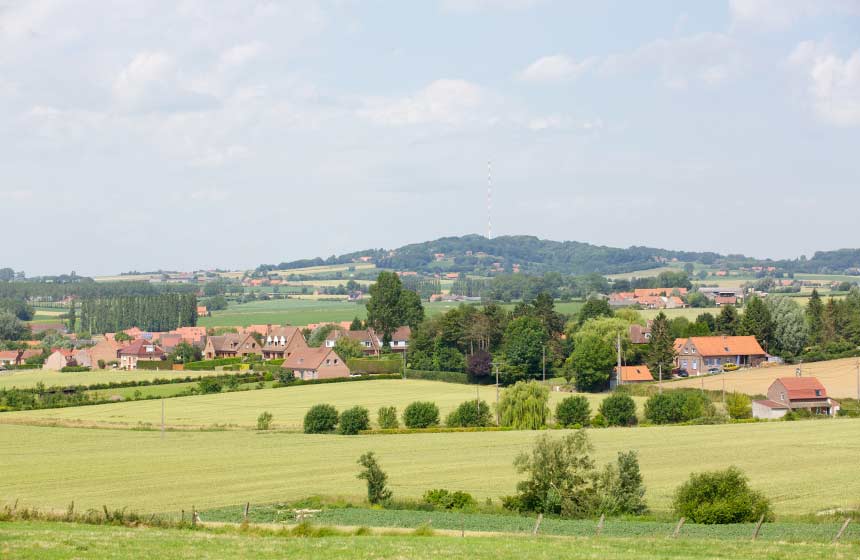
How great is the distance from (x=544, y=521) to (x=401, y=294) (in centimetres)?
9756

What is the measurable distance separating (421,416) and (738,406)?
21465mm

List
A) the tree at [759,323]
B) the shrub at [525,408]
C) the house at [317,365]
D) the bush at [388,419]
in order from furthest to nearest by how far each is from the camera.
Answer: the tree at [759,323]
the house at [317,365]
the shrub at [525,408]
the bush at [388,419]

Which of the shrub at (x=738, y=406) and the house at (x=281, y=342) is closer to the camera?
the shrub at (x=738, y=406)

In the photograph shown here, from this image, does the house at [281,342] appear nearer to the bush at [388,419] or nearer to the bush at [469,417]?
the bush at [388,419]

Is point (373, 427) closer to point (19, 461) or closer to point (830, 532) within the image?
point (19, 461)

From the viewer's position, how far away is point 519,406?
6344 cm

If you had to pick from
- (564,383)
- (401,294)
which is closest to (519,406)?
(564,383)

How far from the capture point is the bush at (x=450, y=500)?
34156mm

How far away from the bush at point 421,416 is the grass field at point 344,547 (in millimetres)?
37258

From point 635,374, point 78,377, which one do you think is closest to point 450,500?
point 635,374

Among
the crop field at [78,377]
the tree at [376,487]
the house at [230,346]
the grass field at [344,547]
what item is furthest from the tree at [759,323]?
the grass field at [344,547]

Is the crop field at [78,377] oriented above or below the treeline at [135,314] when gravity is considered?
below

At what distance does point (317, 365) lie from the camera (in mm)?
97750

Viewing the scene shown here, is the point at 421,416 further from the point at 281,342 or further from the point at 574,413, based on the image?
the point at 281,342
